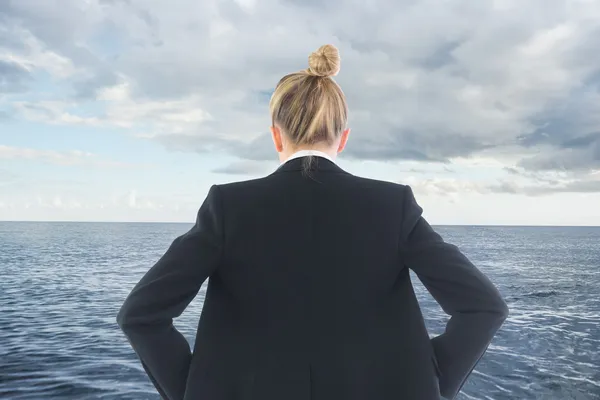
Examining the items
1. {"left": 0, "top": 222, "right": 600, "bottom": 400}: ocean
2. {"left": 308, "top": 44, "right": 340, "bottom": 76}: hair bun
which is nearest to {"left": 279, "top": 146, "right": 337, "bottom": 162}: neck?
{"left": 308, "top": 44, "right": 340, "bottom": 76}: hair bun

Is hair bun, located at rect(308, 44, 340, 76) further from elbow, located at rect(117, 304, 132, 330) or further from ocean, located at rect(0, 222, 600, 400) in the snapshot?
ocean, located at rect(0, 222, 600, 400)

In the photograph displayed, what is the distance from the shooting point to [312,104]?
2219mm

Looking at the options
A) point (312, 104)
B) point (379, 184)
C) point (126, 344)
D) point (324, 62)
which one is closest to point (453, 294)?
point (379, 184)

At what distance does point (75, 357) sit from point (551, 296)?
30.2m

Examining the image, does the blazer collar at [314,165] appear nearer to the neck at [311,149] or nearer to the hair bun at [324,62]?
the neck at [311,149]

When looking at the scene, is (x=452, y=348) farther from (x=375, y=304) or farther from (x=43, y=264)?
(x=43, y=264)

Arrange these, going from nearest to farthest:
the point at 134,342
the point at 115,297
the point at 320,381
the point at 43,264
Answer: the point at 320,381 < the point at 134,342 < the point at 115,297 < the point at 43,264

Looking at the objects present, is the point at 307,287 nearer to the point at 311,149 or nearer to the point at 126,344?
the point at 311,149

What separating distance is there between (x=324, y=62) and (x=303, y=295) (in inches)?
42.5

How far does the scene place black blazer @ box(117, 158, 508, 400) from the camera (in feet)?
7.00

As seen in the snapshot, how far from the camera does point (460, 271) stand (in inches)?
88.0

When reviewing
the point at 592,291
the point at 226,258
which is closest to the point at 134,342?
the point at 226,258

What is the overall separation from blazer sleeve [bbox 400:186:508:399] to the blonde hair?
1.61ft

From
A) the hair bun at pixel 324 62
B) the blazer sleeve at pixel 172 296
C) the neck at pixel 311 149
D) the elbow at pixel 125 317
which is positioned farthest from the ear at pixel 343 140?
the elbow at pixel 125 317
